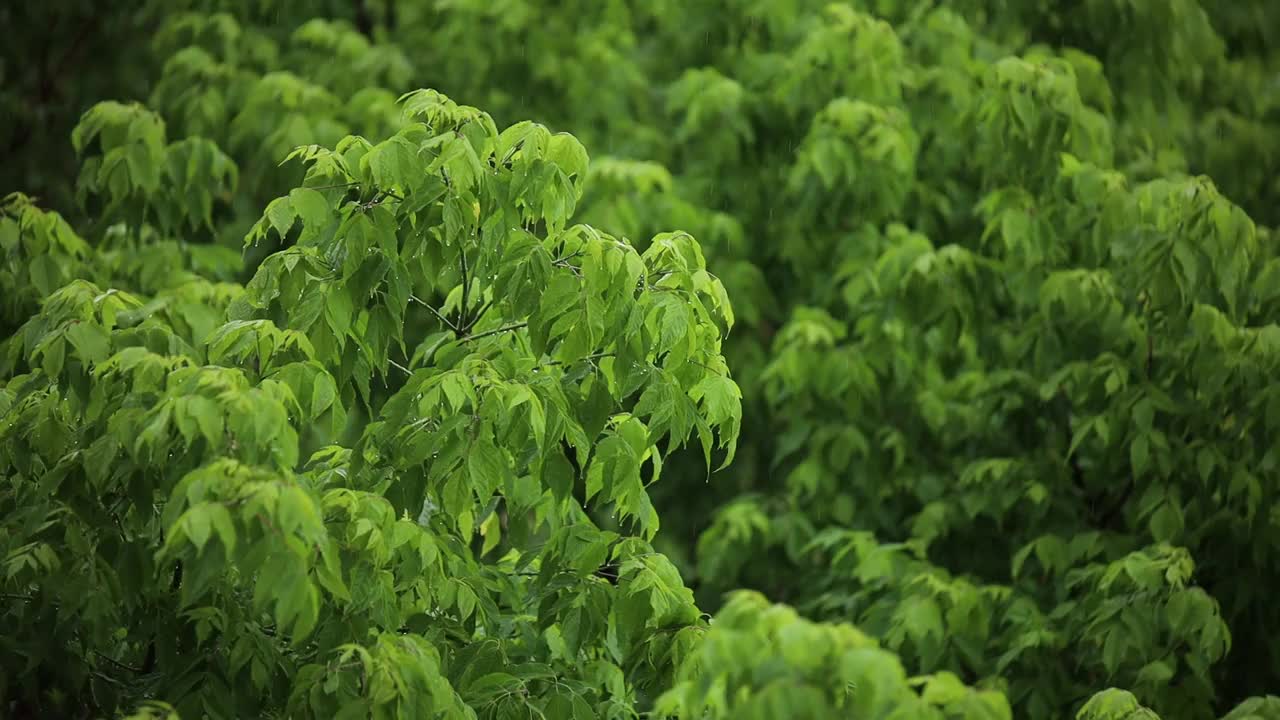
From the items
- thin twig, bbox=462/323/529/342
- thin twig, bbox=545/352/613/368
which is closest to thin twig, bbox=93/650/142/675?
thin twig, bbox=462/323/529/342

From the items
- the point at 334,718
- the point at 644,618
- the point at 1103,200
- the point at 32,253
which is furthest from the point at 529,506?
the point at 1103,200

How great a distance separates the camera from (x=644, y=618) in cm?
401

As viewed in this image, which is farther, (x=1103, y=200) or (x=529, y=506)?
(x=1103, y=200)

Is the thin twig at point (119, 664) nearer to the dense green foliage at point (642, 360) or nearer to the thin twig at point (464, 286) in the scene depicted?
the dense green foliage at point (642, 360)

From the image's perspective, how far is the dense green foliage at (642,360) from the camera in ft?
12.1

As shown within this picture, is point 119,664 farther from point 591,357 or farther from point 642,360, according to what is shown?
point 642,360

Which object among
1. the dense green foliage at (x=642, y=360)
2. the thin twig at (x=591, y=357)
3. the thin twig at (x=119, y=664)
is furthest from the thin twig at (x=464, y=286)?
the thin twig at (x=119, y=664)

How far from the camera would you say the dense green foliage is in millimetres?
3676

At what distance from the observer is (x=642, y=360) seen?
3.88 m

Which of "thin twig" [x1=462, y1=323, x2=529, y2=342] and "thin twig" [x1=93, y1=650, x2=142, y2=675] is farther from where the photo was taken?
"thin twig" [x1=462, y1=323, x2=529, y2=342]

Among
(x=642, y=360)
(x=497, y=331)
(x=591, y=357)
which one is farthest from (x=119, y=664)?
(x=642, y=360)

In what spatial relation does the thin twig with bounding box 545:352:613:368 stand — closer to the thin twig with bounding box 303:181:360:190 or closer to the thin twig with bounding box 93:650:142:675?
the thin twig with bounding box 303:181:360:190

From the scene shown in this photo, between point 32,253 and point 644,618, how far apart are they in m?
3.15

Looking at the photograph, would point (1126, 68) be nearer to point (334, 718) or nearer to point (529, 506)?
point (529, 506)
